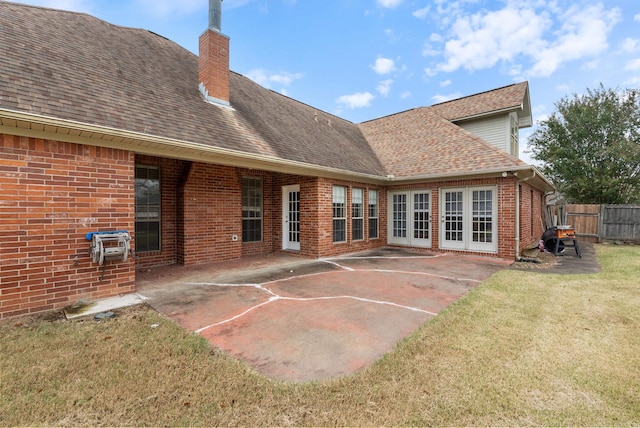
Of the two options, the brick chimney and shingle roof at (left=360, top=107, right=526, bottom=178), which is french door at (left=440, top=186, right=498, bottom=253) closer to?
shingle roof at (left=360, top=107, right=526, bottom=178)

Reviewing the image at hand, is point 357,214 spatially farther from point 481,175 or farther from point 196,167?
point 196,167

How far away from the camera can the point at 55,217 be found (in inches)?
167

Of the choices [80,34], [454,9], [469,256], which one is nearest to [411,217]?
[469,256]

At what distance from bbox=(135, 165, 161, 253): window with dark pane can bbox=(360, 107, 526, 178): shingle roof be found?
7.87 meters

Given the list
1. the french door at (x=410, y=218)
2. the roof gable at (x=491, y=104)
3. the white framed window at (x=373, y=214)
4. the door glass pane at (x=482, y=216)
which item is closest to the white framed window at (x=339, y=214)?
the white framed window at (x=373, y=214)

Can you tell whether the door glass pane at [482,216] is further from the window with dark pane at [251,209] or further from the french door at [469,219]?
the window with dark pane at [251,209]

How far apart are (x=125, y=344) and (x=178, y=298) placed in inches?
64.9

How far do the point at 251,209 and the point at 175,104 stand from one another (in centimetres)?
388

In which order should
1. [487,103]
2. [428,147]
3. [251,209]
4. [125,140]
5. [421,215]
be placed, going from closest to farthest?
[125,140] → [251,209] → [421,215] → [428,147] → [487,103]

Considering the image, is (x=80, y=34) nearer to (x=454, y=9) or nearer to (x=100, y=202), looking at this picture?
(x=100, y=202)

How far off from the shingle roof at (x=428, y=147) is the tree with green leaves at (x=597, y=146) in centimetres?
997

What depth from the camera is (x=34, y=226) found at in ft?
13.3

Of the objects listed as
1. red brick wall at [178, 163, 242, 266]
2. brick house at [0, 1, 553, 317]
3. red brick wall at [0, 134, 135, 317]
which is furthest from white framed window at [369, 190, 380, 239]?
red brick wall at [0, 134, 135, 317]

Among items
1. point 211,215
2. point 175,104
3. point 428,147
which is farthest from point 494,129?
point 175,104
